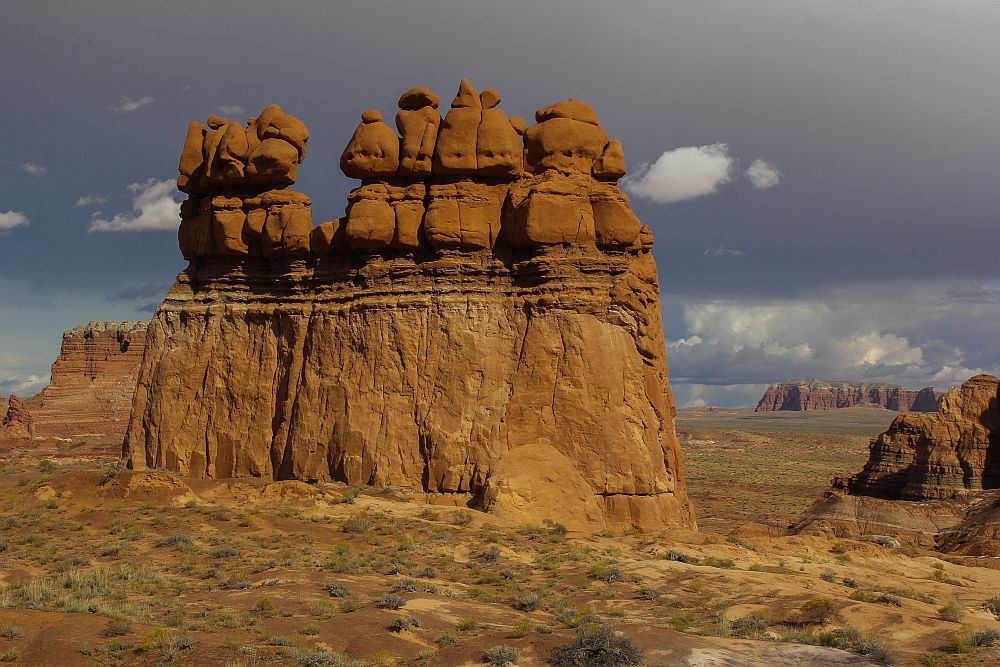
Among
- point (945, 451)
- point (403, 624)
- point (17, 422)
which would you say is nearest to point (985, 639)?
point (403, 624)

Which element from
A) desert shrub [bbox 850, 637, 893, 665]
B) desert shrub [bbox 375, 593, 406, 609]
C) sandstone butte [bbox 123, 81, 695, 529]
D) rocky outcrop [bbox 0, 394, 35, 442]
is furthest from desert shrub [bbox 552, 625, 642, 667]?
rocky outcrop [bbox 0, 394, 35, 442]

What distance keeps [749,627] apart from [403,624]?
6.17m

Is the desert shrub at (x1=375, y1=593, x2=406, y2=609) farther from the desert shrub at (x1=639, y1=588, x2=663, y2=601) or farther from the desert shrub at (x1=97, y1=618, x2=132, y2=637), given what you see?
the desert shrub at (x1=639, y1=588, x2=663, y2=601)

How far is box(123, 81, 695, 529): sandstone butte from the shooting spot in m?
25.8

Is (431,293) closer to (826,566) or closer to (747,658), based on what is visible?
(826,566)

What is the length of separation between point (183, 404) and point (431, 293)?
10.9 m

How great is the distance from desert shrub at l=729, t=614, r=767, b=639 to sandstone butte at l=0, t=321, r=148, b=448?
76590 millimetres

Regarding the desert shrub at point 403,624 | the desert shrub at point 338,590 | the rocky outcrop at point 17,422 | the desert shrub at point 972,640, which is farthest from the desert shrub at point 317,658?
the rocky outcrop at point 17,422

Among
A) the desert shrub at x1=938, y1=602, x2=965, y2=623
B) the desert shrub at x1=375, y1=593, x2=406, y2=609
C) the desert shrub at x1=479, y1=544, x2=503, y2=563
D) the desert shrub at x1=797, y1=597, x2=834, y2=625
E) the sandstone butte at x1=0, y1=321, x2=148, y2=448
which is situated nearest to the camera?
the desert shrub at x1=797, y1=597, x2=834, y2=625

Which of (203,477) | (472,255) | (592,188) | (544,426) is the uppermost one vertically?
(592,188)

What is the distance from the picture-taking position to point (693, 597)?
55.4 ft

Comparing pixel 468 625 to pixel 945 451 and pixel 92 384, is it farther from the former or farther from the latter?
pixel 92 384

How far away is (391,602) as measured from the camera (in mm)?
14953

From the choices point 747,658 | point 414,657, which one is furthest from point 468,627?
point 747,658
